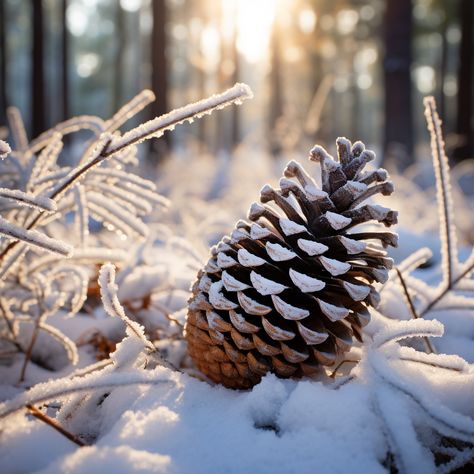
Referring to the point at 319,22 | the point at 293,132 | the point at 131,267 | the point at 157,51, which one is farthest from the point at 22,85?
the point at 131,267

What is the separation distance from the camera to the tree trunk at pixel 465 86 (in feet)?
28.6

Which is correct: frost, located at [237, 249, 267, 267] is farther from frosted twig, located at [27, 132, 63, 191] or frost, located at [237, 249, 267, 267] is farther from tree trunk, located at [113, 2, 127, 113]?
tree trunk, located at [113, 2, 127, 113]

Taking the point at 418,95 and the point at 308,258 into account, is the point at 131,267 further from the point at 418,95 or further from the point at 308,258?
the point at 418,95

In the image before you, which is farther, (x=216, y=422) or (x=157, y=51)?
(x=157, y=51)

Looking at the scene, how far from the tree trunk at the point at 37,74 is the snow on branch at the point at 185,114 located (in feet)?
25.3

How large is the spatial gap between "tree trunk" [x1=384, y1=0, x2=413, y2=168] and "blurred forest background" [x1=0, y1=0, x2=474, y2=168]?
13 mm

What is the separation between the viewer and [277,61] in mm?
13547

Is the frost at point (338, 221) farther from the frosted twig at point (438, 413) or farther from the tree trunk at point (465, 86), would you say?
the tree trunk at point (465, 86)

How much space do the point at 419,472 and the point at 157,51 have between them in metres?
7.72

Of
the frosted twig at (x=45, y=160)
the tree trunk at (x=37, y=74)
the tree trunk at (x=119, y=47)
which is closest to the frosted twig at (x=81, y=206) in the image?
the frosted twig at (x=45, y=160)

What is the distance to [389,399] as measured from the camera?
774 mm

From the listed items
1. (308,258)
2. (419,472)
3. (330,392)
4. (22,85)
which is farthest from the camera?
(22,85)

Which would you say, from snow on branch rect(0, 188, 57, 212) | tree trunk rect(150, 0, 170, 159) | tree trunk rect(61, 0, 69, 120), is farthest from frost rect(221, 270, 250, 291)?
tree trunk rect(61, 0, 69, 120)

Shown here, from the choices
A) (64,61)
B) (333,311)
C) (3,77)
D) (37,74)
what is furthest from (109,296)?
(64,61)
